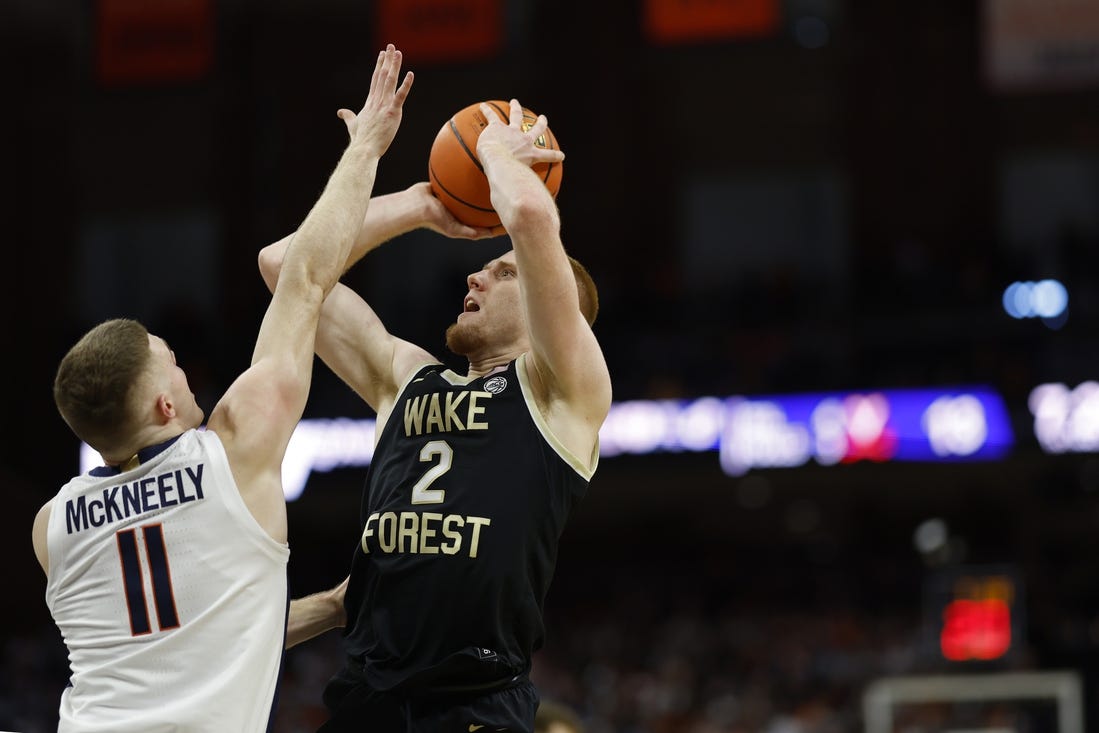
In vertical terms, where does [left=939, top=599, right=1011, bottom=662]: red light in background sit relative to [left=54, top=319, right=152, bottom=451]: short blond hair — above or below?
below

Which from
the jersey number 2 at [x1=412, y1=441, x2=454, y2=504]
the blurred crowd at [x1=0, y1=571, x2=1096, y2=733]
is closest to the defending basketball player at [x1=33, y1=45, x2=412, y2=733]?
the jersey number 2 at [x1=412, y1=441, x2=454, y2=504]

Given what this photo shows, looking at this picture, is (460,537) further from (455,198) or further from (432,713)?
(455,198)

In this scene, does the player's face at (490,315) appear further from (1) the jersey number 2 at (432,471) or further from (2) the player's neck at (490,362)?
(1) the jersey number 2 at (432,471)

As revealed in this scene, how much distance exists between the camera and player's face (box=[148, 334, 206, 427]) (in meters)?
3.53

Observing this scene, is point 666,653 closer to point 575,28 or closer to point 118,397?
point 575,28

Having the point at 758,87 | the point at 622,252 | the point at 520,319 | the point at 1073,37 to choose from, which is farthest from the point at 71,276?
the point at 520,319

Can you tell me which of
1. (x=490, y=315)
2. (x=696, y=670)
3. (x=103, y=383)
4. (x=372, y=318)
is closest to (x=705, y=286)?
(x=696, y=670)

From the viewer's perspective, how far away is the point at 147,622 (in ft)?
11.2

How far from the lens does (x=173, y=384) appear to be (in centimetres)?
356

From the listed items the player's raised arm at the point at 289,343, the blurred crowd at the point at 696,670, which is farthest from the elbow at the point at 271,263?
the blurred crowd at the point at 696,670

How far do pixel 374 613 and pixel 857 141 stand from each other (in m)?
18.9

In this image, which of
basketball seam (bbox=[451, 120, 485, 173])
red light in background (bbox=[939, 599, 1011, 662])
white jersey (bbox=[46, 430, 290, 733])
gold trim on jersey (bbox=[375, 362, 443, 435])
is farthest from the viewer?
red light in background (bbox=[939, 599, 1011, 662])

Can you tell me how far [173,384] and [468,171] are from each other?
1.06 meters

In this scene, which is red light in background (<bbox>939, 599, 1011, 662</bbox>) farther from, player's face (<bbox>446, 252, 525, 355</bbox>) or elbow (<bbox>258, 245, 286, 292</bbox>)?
elbow (<bbox>258, 245, 286, 292</bbox>)
